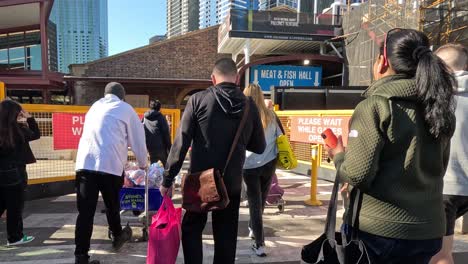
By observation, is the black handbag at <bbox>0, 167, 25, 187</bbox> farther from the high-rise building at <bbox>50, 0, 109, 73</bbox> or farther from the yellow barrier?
the high-rise building at <bbox>50, 0, 109, 73</bbox>

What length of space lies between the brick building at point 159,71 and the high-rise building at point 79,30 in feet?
100

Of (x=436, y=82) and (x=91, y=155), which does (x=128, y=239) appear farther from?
(x=436, y=82)

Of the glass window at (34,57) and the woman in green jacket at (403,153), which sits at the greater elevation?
the glass window at (34,57)

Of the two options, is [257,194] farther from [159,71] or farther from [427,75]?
[159,71]

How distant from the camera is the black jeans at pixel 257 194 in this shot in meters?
4.05

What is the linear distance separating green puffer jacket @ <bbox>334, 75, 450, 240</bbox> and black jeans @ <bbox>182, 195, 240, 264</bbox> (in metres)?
1.48

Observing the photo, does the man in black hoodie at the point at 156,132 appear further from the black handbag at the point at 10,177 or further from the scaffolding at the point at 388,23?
the scaffolding at the point at 388,23

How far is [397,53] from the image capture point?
1808 millimetres

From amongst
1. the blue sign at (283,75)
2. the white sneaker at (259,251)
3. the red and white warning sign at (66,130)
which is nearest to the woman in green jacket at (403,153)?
the white sneaker at (259,251)

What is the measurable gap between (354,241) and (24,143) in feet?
12.9

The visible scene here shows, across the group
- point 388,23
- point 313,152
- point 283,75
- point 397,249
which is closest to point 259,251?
point 397,249

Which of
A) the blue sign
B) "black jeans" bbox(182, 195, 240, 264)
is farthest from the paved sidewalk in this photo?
the blue sign

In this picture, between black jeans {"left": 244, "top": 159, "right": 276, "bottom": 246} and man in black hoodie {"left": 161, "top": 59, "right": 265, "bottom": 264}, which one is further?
black jeans {"left": 244, "top": 159, "right": 276, "bottom": 246}

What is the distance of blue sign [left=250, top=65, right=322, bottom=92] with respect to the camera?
1970 centimetres
